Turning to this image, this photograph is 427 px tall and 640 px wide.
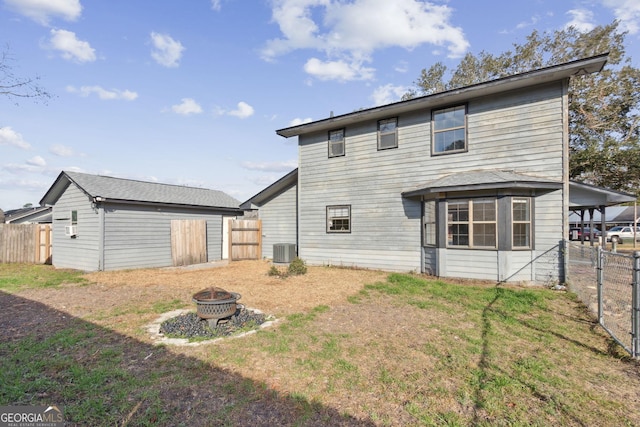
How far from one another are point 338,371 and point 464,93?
942cm

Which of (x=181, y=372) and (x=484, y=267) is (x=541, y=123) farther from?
(x=181, y=372)

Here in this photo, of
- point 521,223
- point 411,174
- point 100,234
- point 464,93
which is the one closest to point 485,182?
point 521,223

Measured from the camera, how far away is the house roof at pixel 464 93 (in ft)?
26.4

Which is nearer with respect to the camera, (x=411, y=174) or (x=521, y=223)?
(x=521, y=223)

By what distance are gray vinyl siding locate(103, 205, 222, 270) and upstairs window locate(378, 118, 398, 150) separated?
10.1m

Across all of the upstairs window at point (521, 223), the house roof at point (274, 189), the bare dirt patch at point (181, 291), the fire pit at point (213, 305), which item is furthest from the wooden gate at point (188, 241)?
the upstairs window at point (521, 223)

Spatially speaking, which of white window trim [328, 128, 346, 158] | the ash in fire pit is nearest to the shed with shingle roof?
white window trim [328, 128, 346, 158]

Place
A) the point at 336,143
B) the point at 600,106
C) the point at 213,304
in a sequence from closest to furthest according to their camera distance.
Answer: the point at 213,304 < the point at 336,143 < the point at 600,106

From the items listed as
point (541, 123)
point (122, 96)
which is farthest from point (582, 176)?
point (122, 96)

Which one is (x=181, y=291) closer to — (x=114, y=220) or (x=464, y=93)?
(x=114, y=220)

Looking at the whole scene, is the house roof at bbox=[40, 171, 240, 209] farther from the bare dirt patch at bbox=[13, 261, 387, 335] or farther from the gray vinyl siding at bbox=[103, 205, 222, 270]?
the bare dirt patch at bbox=[13, 261, 387, 335]

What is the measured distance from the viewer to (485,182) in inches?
341

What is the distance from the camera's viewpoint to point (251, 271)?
38.8 ft

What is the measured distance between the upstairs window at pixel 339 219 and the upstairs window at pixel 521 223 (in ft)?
19.2
